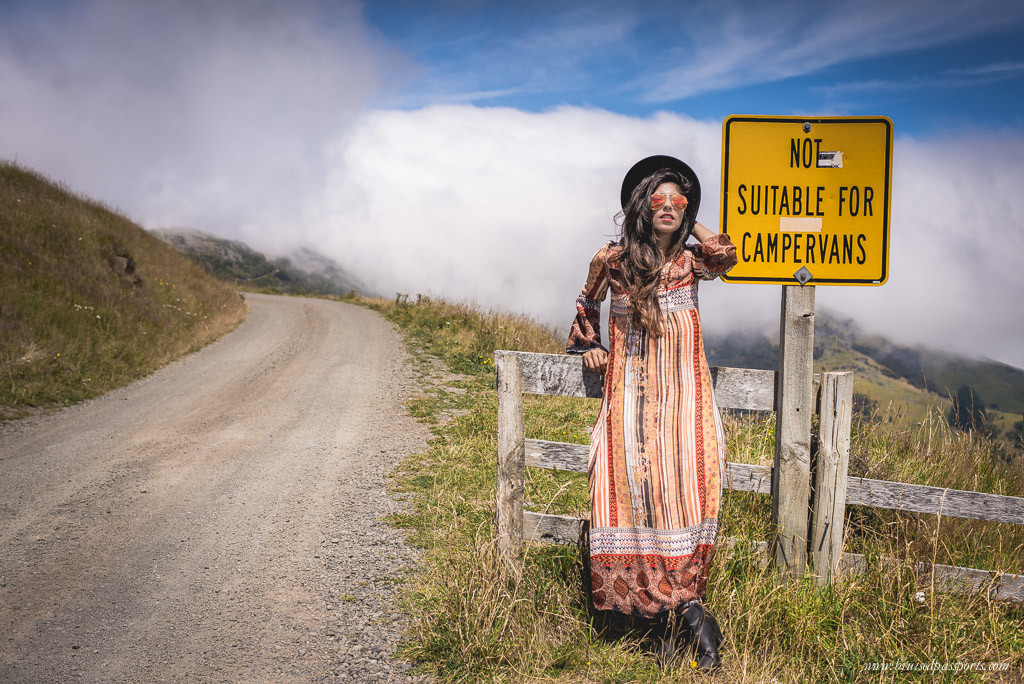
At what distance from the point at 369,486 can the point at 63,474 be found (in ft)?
10.2

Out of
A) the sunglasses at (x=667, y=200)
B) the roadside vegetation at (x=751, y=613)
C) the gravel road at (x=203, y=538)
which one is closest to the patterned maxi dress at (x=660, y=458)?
the sunglasses at (x=667, y=200)

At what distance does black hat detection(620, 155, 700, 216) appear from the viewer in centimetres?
281

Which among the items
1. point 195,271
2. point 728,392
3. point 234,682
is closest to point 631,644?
point 728,392

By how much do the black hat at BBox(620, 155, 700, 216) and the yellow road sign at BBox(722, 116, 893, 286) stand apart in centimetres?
52

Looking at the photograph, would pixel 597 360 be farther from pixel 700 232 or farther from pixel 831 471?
pixel 831 471

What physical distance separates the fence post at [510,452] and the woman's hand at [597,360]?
1.44ft

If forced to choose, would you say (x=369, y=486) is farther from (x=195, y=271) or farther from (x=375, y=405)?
(x=195, y=271)

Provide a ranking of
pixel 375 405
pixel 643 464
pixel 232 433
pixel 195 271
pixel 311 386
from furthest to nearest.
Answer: pixel 195 271 → pixel 311 386 → pixel 375 405 → pixel 232 433 → pixel 643 464

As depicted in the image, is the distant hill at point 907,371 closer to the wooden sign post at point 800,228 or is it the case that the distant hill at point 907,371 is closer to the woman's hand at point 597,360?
the wooden sign post at point 800,228

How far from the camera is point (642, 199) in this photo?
2812mm

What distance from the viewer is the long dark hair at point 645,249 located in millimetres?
2758

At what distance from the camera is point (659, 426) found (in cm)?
274

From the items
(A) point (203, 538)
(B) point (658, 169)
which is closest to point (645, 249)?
(B) point (658, 169)

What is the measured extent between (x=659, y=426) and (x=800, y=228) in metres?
1.49
